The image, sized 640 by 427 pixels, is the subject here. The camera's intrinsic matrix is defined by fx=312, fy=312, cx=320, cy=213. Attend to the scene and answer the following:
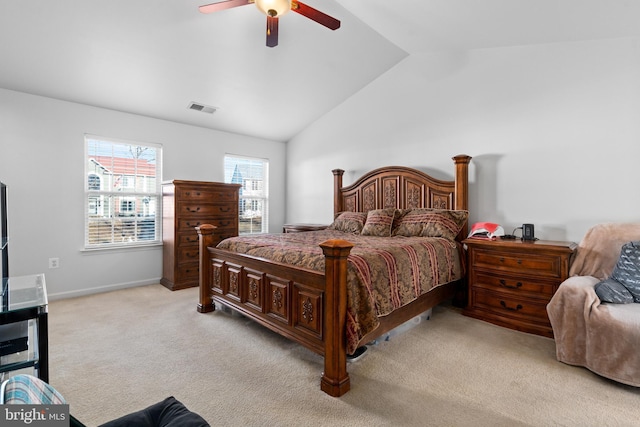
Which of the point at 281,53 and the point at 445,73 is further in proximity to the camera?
the point at 445,73

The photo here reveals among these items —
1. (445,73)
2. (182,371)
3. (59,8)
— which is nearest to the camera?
(182,371)

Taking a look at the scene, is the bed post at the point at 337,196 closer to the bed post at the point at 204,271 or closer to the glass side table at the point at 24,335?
the bed post at the point at 204,271

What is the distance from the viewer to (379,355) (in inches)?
95.4

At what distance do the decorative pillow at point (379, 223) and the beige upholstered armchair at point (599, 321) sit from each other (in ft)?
5.61

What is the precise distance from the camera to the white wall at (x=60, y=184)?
353 centimetres

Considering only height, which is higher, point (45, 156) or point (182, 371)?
point (45, 156)

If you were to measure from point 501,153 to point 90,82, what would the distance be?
4.70 m

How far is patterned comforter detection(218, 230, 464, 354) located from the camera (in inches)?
80.9

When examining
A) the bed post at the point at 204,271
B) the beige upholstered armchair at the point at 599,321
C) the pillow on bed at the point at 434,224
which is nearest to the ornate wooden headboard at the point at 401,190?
the pillow on bed at the point at 434,224

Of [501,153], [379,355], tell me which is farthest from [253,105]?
[379,355]

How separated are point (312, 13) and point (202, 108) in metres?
2.64

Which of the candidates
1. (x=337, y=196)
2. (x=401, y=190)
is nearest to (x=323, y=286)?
(x=401, y=190)

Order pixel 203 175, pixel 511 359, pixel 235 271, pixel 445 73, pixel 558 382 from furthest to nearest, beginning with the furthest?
pixel 203 175 → pixel 445 73 → pixel 235 271 → pixel 511 359 → pixel 558 382

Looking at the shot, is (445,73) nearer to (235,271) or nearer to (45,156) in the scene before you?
(235,271)
